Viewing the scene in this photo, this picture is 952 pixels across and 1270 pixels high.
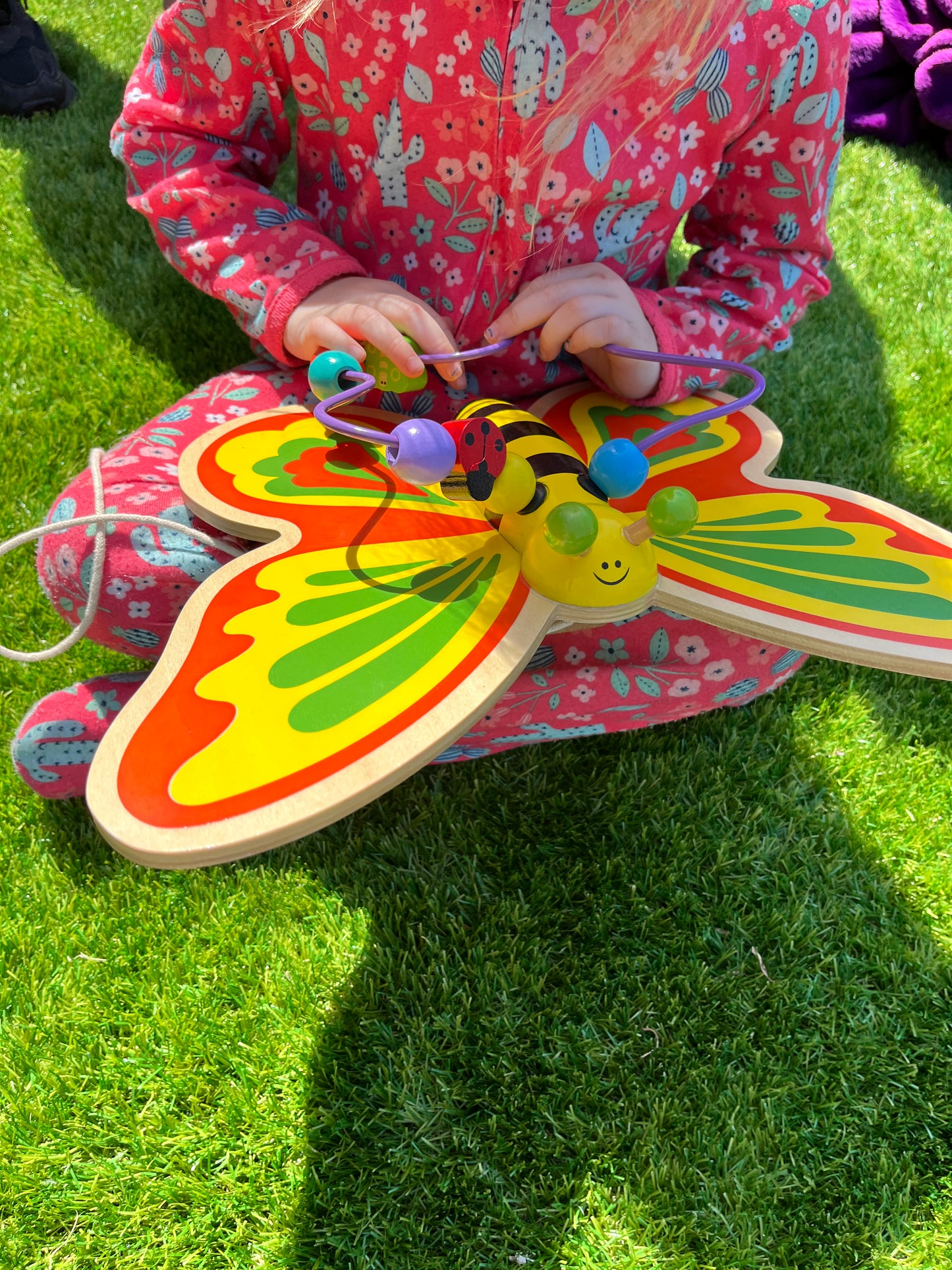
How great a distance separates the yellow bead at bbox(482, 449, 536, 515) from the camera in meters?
0.68

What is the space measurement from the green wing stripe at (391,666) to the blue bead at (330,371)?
250 millimetres

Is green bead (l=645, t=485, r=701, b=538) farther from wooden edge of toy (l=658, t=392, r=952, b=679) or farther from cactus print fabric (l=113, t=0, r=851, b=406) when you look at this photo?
cactus print fabric (l=113, t=0, r=851, b=406)

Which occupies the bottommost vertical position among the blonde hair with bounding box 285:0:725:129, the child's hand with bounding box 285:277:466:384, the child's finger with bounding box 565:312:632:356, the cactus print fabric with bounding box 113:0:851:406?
the child's hand with bounding box 285:277:466:384

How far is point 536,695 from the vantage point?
3.17ft

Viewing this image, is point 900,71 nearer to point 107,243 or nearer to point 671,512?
point 107,243

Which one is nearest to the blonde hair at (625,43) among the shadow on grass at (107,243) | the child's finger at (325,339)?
the child's finger at (325,339)

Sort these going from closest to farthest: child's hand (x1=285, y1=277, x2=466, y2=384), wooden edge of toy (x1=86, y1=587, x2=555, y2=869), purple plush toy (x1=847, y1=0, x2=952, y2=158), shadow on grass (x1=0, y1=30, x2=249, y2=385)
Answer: wooden edge of toy (x1=86, y1=587, x2=555, y2=869) < child's hand (x1=285, y1=277, x2=466, y2=384) < shadow on grass (x1=0, y1=30, x2=249, y2=385) < purple plush toy (x1=847, y1=0, x2=952, y2=158)

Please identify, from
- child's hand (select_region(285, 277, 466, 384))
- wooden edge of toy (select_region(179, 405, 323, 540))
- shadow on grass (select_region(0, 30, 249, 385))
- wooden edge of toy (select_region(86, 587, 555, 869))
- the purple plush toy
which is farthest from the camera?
the purple plush toy

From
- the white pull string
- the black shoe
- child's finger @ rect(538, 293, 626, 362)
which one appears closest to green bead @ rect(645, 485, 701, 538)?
child's finger @ rect(538, 293, 626, 362)

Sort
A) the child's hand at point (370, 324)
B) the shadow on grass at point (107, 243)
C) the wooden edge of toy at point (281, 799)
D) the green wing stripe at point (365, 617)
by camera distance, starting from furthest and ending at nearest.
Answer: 1. the shadow on grass at point (107, 243)
2. the child's hand at point (370, 324)
3. the green wing stripe at point (365, 617)
4. the wooden edge of toy at point (281, 799)

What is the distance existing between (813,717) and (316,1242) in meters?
0.78

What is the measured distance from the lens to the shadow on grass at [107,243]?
1.45m

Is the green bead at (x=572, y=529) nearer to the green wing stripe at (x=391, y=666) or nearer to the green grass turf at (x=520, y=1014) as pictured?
the green wing stripe at (x=391, y=666)

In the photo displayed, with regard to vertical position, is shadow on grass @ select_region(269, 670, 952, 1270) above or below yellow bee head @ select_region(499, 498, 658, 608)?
below
